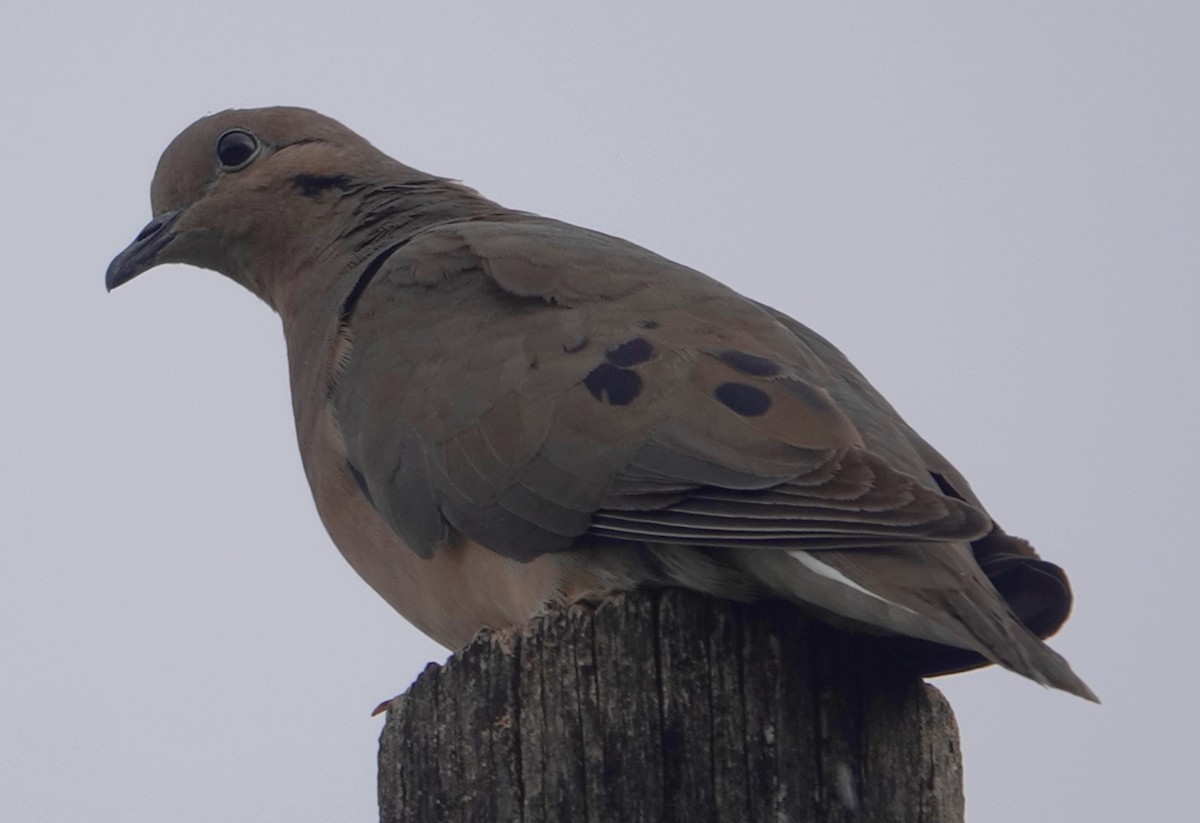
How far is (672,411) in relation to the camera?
13.2 ft

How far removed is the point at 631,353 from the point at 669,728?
1273 mm

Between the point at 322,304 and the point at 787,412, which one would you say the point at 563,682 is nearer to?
the point at 787,412

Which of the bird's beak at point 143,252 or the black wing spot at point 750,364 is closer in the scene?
the black wing spot at point 750,364

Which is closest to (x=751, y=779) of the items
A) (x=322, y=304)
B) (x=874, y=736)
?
(x=874, y=736)

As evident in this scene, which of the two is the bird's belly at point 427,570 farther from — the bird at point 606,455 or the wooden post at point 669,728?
the wooden post at point 669,728

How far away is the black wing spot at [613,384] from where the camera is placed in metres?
4.11

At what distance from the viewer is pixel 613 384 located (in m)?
4.14

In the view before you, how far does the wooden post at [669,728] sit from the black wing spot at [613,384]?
0.81 m

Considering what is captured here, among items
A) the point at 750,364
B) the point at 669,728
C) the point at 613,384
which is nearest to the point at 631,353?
the point at 613,384

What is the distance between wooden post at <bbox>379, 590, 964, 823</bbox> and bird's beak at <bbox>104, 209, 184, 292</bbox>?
11.2 ft

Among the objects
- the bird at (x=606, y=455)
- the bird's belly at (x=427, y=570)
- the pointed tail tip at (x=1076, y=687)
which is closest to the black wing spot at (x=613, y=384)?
the bird at (x=606, y=455)

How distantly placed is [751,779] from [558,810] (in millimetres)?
351

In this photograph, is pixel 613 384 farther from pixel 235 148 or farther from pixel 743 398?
pixel 235 148

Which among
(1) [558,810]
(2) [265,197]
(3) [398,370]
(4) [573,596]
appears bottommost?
(1) [558,810]
